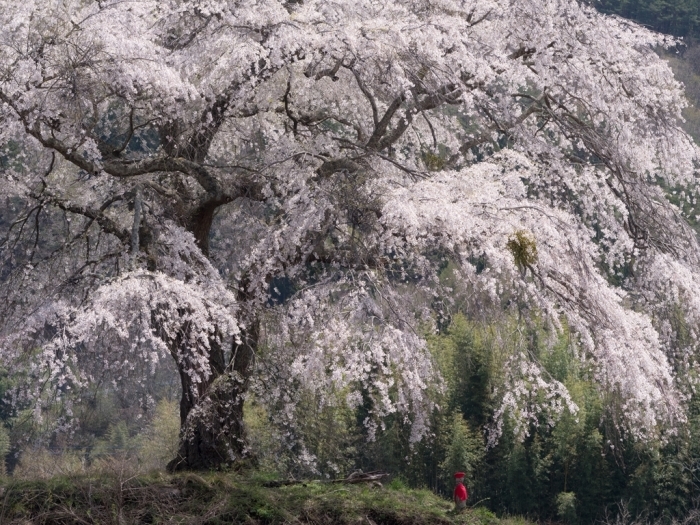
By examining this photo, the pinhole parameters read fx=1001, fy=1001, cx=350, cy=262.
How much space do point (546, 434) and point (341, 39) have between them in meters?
26.9

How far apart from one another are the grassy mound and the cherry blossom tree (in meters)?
0.73

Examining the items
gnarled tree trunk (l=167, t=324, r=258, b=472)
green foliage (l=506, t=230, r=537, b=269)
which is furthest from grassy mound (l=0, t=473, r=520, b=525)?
green foliage (l=506, t=230, r=537, b=269)

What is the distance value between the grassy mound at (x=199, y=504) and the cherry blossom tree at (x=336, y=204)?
28.8 inches

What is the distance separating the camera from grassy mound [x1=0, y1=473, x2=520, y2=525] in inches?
289

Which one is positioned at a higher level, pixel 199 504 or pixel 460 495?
pixel 460 495

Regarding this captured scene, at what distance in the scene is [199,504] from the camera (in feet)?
24.8

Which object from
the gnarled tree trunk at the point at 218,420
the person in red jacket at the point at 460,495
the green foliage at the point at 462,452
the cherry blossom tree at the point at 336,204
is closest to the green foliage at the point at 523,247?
the cherry blossom tree at the point at 336,204

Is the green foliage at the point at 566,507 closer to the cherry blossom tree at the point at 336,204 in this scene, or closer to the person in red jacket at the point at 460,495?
the cherry blossom tree at the point at 336,204

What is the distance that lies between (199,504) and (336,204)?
257 cm

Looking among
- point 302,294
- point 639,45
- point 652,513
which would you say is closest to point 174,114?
point 302,294


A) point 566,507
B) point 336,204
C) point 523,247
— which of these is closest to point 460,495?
point 523,247

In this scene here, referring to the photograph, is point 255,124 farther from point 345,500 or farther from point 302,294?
point 345,500

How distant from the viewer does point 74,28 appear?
7.99 m

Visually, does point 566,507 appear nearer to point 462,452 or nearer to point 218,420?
point 462,452
